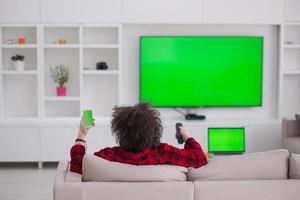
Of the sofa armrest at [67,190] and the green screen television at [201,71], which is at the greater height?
the green screen television at [201,71]

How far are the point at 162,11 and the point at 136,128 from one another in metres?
3.62

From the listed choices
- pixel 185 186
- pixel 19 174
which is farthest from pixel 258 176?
pixel 19 174

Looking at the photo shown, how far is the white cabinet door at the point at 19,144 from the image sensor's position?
589cm

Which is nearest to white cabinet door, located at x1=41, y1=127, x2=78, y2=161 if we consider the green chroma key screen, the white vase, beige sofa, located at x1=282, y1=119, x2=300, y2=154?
the white vase

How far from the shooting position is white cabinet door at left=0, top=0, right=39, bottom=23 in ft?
19.6

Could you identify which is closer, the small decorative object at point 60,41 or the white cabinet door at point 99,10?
the white cabinet door at point 99,10

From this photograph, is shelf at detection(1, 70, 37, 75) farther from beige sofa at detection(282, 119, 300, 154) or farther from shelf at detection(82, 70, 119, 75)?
beige sofa at detection(282, 119, 300, 154)

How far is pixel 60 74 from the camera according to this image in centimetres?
626

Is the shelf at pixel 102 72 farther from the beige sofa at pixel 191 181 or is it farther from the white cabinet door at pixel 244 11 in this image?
the beige sofa at pixel 191 181

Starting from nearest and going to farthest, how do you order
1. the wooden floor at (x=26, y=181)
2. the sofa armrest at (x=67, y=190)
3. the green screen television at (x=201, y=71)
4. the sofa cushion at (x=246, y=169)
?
the sofa armrest at (x=67, y=190) < the sofa cushion at (x=246, y=169) < the wooden floor at (x=26, y=181) < the green screen television at (x=201, y=71)

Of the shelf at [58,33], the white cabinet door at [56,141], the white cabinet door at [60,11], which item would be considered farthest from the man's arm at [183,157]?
the shelf at [58,33]

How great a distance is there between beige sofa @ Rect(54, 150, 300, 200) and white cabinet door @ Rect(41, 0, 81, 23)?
360cm

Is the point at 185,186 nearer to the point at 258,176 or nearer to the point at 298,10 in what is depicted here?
the point at 258,176

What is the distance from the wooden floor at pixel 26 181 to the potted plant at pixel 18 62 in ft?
3.84
